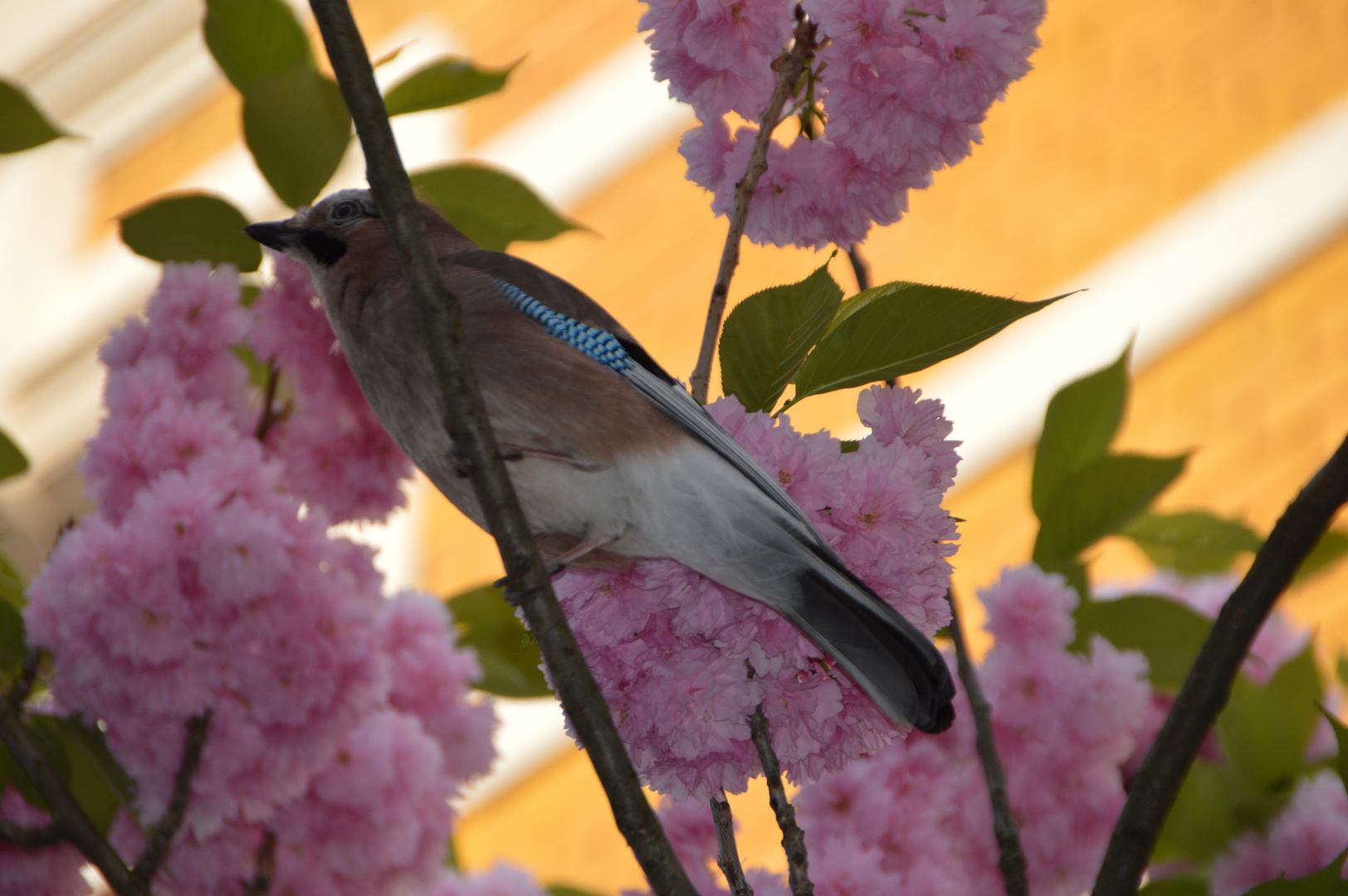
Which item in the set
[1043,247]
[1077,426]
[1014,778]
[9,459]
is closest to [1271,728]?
[1014,778]

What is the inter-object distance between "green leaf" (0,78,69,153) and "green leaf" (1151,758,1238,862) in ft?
4.83

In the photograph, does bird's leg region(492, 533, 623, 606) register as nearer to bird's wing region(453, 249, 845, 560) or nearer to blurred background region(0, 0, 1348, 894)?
bird's wing region(453, 249, 845, 560)

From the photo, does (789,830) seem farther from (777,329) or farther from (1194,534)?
(1194,534)

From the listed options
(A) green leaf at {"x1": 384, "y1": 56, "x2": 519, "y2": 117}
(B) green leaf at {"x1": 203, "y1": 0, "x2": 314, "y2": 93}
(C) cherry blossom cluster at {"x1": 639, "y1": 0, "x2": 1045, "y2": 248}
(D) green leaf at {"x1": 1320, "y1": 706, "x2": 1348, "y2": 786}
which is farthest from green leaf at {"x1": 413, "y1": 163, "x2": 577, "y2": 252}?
(D) green leaf at {"x1": 1320, "y1": 706, "x2": 1348, "y2": 786}

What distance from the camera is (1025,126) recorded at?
3605mm

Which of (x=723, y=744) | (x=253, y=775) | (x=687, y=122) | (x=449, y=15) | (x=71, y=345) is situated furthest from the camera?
(x=71, y=345)

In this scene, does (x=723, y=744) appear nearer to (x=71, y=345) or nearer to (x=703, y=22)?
(x=703, y=22)

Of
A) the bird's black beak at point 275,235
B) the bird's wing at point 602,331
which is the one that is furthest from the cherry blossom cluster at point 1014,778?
the bird's black beak at point 275,235

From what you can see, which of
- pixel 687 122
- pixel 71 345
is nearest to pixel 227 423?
pixel 687 122

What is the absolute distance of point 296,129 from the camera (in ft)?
4.10

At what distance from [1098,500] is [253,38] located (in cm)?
107

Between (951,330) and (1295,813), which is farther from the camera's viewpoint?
(1295,813)

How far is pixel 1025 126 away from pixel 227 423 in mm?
3017

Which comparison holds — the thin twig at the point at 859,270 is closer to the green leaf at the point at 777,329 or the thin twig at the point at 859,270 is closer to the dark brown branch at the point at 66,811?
the green leaf at the point at 777,329
